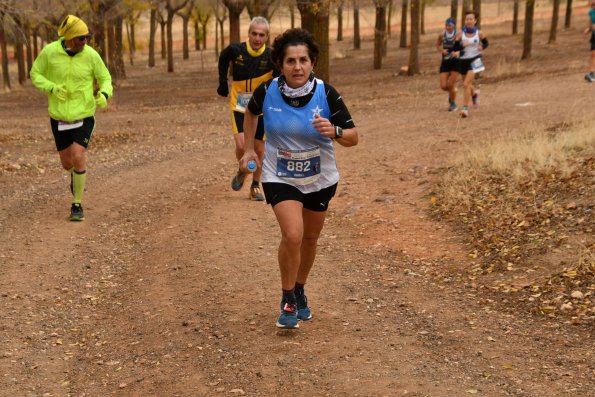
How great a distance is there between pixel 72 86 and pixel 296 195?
4562mm

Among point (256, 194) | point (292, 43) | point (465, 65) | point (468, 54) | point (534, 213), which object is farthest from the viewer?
point (465, 65)

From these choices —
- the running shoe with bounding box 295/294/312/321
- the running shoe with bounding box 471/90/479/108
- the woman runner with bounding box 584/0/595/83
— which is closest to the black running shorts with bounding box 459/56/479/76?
the running shoe with bounding box 471/90/479/108

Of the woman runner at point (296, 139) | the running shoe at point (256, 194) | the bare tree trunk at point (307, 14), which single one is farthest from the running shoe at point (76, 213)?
the bare tree trunk at point (307, 14)

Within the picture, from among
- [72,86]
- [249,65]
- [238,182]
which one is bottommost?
[238,182]

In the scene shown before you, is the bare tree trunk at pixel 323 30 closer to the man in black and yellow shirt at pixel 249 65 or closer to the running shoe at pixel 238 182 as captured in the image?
the man in black and yellow shirt at pixel 249 65

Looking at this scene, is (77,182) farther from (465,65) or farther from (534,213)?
(465,65)

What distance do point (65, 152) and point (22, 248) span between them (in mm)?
1443

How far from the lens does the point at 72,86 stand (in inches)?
371

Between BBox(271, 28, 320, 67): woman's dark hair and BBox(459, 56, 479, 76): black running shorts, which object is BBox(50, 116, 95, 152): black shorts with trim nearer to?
BBox(271, 28, 320, 67): woman's dark hair

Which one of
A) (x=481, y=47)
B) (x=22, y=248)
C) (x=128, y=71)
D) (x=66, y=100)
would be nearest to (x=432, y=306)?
(x=22, y=248)

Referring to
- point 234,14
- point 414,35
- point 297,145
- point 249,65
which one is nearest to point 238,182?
point 249,65

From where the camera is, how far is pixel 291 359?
18.0 ft

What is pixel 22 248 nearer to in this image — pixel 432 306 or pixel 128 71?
pixel 432 306

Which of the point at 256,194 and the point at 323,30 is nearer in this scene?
the point at 256,194
